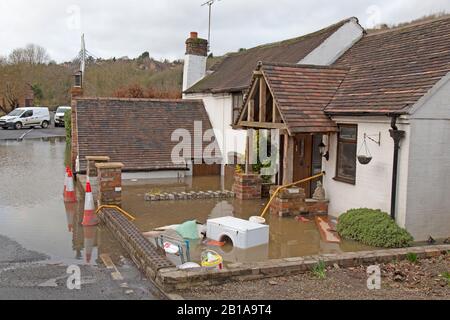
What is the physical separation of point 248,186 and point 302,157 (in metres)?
1.96

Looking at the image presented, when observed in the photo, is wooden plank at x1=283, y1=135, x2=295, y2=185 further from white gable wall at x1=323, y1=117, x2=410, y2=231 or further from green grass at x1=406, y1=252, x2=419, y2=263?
green grass at x1=406, y1=252, x2=419, y2=263

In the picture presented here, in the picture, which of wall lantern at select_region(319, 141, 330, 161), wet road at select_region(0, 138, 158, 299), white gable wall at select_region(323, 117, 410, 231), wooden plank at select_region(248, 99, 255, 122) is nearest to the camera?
wet road at select_region(0, 138, 158, 299)

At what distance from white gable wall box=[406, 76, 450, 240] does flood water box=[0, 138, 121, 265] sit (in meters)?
6.06

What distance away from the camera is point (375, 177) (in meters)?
10.4

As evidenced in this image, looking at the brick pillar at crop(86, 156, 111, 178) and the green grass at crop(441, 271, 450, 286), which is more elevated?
the brick pillar at crop(86, 156, 111, 178)

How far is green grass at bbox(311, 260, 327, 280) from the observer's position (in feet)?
23.2

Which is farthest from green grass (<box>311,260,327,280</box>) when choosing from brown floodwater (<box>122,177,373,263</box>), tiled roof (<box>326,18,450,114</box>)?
tiled roof (<box>326,18,450,114</box>)

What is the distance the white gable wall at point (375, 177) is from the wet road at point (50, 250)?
554 centimetres

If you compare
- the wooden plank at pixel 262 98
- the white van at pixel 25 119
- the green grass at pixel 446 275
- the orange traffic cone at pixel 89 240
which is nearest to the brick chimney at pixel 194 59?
the wooden plank at pixel 262 98

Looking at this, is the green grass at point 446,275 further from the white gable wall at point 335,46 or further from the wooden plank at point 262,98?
the white gable wall at point 335,46

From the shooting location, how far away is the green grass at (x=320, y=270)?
7082mm

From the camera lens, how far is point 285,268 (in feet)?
23.5
